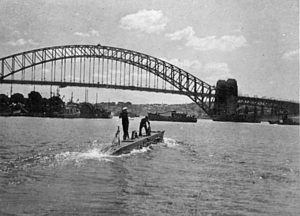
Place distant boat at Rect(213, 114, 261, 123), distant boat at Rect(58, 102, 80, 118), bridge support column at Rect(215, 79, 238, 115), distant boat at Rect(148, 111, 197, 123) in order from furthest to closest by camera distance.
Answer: distant boat at Rect(148, 111, 197, 123) → distant boat at Rect(58, 102, 80, 118) → distant boat at Rect(213, 114, 261, 123) → bridge support column at Rect(215, 79, 238, 115)

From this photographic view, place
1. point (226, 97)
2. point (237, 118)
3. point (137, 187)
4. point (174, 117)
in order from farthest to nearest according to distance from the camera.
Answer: point (174, 117) → point (237, 118) → point (226, 97) → point (137, 187)

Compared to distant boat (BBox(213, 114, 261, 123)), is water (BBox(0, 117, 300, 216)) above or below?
below

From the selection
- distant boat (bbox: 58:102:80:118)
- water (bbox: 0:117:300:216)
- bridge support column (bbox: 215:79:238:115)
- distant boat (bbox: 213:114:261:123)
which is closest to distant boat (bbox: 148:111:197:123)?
distant boat (bbox: 213:114:261:123)

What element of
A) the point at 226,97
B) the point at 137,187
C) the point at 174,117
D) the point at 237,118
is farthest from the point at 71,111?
the point at 137,187

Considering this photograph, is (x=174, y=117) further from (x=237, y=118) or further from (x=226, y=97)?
(x=226, y=97)

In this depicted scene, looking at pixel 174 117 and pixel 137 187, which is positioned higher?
pixel 174 117

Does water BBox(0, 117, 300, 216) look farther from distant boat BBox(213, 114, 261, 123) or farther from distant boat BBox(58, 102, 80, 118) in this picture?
distant boat BBox(58, 102, 80, 118)

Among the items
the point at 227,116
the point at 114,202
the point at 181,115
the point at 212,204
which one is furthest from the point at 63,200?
the point at 181,115

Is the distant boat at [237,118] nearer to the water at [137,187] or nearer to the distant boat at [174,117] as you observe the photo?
the distant boat at [174,117]

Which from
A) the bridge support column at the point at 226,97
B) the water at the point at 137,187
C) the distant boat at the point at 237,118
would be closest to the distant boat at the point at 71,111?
the distant boat at the point at 237,118

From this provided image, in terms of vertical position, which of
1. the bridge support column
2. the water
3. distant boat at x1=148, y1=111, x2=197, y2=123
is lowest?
the water

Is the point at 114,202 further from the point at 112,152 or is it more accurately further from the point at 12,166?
the point at 112,152
